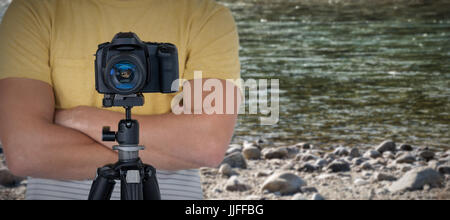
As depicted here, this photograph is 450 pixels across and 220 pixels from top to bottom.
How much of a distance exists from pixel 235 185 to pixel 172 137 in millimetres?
2598

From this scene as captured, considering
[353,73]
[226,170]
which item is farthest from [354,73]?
[226,170]

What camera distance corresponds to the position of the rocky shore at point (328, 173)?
462 cm

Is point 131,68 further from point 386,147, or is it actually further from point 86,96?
point 386,147

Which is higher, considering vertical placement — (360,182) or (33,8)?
(33,8)

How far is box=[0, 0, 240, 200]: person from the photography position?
2127mm

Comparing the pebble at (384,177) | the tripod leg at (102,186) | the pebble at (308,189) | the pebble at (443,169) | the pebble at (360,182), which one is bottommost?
the pebble at (308,189)

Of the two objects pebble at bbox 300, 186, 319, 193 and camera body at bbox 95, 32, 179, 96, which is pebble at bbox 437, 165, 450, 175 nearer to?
pebble at bbox 300, 186, 319, 193

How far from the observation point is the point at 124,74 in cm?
165

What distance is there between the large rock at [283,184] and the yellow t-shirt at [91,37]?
7.95 feet

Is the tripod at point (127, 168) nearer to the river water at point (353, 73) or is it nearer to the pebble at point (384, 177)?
the pebble at point (384, 177)

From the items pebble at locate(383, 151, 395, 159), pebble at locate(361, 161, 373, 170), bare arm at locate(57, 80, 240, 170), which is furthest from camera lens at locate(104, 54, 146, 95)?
pebble at locate(383, 151, 395, 159)

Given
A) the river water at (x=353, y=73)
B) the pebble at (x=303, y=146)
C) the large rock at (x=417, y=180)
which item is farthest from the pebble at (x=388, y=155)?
the large rock at (x=417, y=180)

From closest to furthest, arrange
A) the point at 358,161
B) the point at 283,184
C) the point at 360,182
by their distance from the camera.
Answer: the point at 283,184 → the point at 360,182 → the point at 358,161

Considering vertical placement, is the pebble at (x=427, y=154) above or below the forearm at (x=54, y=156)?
below
